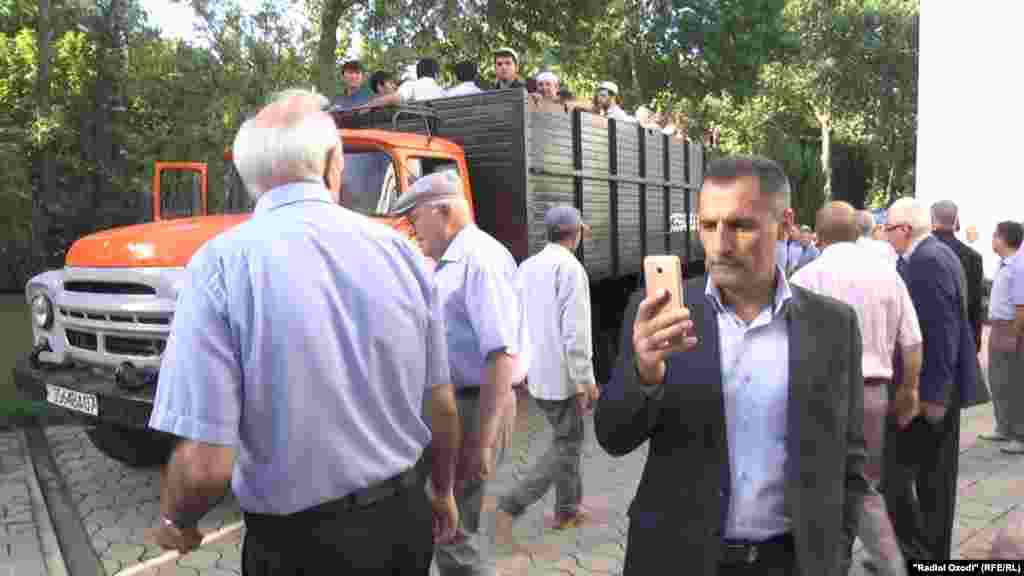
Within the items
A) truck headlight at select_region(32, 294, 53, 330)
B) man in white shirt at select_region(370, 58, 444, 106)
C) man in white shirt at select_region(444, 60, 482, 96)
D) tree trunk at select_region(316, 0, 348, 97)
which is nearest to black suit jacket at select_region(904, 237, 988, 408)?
man in white shirt at select_region(370, 58, 444, 106)

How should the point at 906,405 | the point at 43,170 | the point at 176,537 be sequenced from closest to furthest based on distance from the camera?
the point at 176,537 → the point at 906,405 → the point at 43,170

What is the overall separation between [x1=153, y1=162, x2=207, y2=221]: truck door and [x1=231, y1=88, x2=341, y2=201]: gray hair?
204 inches

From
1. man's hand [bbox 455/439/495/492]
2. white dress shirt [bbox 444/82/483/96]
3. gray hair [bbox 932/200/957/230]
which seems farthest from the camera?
white dress shirt [bbox 444/82/483/96]

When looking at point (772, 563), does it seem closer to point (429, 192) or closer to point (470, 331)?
point (470, 331)

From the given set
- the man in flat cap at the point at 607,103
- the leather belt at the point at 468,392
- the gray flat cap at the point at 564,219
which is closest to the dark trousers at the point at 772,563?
the leather belt at the point at 468,392

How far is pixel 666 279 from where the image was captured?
1.76m

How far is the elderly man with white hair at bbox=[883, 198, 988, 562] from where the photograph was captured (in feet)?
13.5

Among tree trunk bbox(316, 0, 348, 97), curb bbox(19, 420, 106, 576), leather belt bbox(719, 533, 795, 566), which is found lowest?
curb bbox(19, 420, 106, 576)

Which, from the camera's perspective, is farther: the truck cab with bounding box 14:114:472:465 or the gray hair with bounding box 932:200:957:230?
the gray hair with bounding box 932:200:957:230

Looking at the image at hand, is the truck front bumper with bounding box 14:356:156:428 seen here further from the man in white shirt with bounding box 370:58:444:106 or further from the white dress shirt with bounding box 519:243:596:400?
the man in white shirt with bounding box 370:58:444:106

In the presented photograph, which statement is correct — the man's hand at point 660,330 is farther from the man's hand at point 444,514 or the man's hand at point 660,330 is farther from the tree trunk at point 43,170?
the tree trunk at point 43,170

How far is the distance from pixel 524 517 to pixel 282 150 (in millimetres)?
3726

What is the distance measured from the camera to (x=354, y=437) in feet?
6.54

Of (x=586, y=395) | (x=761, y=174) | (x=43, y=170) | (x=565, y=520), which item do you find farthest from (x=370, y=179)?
(x=43, y=170)
